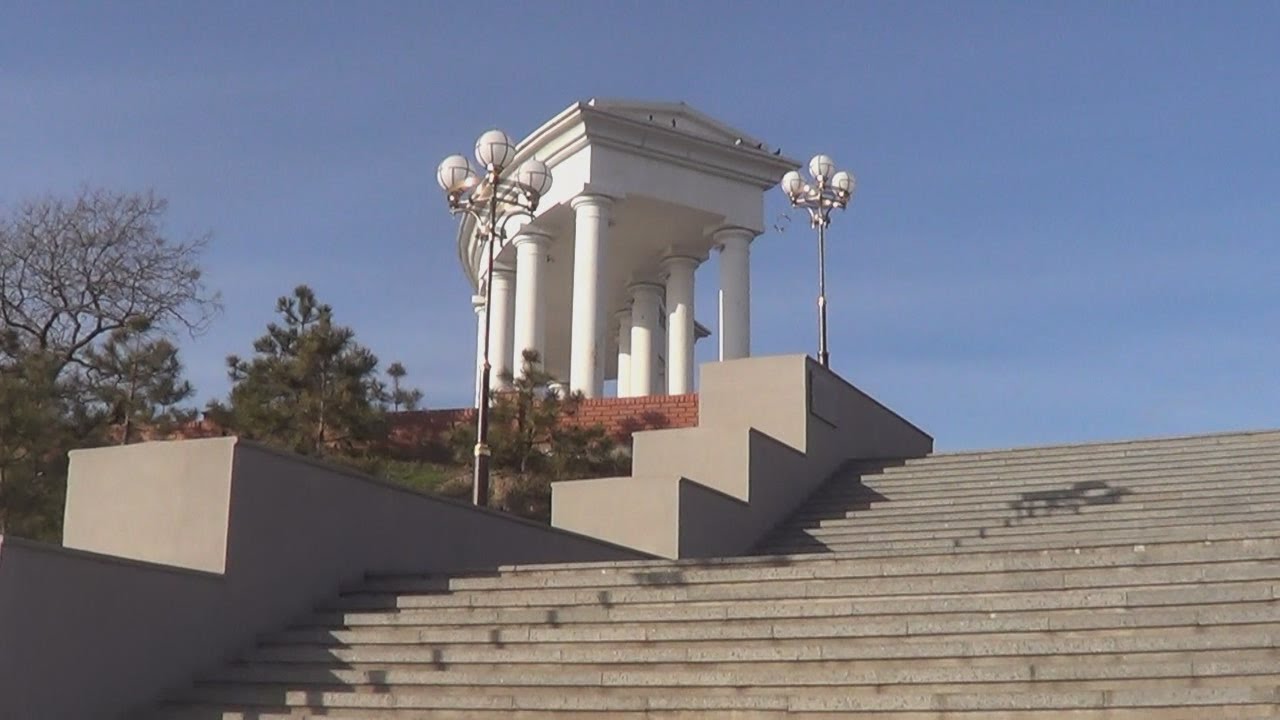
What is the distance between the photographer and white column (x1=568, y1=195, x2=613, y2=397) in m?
29.5

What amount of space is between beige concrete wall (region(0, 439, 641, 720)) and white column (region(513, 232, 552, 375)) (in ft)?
52.7

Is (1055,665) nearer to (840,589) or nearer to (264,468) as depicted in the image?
(840,589)

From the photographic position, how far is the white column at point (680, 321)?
1286 inches

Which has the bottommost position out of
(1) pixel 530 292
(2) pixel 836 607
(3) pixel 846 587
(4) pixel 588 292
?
(2) pixel 836 607

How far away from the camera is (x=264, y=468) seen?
477 inches

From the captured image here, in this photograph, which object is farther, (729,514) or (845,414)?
(845,414)

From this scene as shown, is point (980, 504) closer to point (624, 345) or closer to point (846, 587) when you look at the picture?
point (846, 587)

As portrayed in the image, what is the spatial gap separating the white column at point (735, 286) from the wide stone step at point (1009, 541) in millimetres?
15040

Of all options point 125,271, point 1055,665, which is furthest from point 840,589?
point 125,271

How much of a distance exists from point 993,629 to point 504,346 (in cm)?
2480

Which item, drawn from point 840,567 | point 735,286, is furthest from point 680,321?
point 840,567

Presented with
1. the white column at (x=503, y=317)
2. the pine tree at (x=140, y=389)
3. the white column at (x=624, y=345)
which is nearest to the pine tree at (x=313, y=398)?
the pine tree at (x=140, y=389)

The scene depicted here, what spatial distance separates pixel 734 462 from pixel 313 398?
6.41 meters

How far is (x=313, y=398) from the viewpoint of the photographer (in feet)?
69.0
